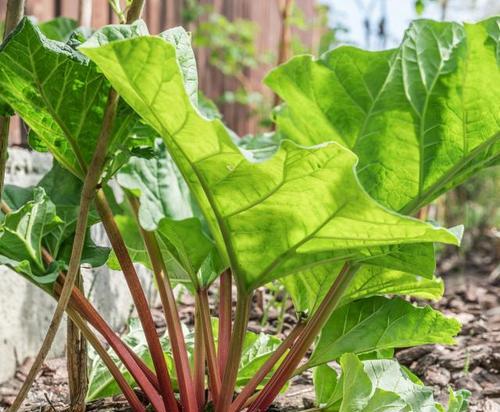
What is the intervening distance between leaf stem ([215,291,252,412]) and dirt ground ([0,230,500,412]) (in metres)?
0.36

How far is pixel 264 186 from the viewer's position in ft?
3.24

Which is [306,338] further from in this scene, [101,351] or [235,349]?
[101,351]

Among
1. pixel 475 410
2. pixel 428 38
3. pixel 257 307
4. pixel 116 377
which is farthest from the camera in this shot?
pixel 257 307

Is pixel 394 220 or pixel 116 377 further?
pixel 116 377

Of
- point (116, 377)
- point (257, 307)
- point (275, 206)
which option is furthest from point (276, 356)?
point (257, 307)

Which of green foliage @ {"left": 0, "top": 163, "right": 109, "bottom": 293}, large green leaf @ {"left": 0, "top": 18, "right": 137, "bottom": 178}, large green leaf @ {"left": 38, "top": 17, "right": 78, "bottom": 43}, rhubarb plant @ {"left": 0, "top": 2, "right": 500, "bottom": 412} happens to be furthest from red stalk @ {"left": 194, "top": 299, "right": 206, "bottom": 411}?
large green leaf @ {"left": 38, "top": 17, "right": 78, "bottom": 43}

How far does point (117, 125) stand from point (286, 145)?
32cm

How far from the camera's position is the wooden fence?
2574 millimetres

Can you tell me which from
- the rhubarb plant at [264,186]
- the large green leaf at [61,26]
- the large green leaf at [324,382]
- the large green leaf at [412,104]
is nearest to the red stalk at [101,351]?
the rhubarb plant at [264,186]

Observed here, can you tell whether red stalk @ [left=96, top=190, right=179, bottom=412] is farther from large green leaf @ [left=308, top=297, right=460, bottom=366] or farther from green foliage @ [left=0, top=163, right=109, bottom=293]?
large green leaf @ [left=308, top=297, right=460, bottom=366]

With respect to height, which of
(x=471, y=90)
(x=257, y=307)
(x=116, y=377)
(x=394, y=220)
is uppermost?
(x=471, y=90)

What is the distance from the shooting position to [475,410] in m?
1.66

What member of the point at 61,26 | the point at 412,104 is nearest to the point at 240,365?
the point at 412,104

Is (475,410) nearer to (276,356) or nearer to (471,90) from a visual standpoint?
(276,356)
